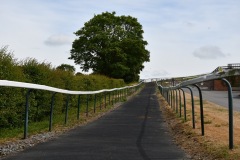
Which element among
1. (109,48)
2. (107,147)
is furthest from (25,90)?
(109,48)

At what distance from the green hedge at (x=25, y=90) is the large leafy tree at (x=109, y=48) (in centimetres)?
3915

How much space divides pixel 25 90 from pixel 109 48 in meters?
Answer: 46.3

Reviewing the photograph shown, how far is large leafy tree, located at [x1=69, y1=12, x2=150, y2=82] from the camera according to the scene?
5892 cm

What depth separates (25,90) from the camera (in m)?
12.2

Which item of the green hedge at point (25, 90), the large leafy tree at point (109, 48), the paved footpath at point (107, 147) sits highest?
the large leafy tree at point (109, 48)

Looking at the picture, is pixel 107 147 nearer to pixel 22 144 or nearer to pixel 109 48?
pixel 22 144

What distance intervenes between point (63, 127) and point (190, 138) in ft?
14.2

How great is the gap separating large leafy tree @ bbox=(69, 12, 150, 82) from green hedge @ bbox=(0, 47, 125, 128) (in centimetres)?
3915

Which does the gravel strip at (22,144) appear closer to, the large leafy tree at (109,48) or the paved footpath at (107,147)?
the paved footpath at (107,147)

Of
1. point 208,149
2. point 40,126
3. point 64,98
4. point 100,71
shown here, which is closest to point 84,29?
point 100,71

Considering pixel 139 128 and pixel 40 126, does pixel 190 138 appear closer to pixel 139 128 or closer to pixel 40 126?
pixel 139 128

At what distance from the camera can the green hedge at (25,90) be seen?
35.9ft

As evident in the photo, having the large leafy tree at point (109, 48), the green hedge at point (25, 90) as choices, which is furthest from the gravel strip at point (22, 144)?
the large leafy tree at point (109, 48)

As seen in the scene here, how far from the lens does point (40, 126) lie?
1247 cm
